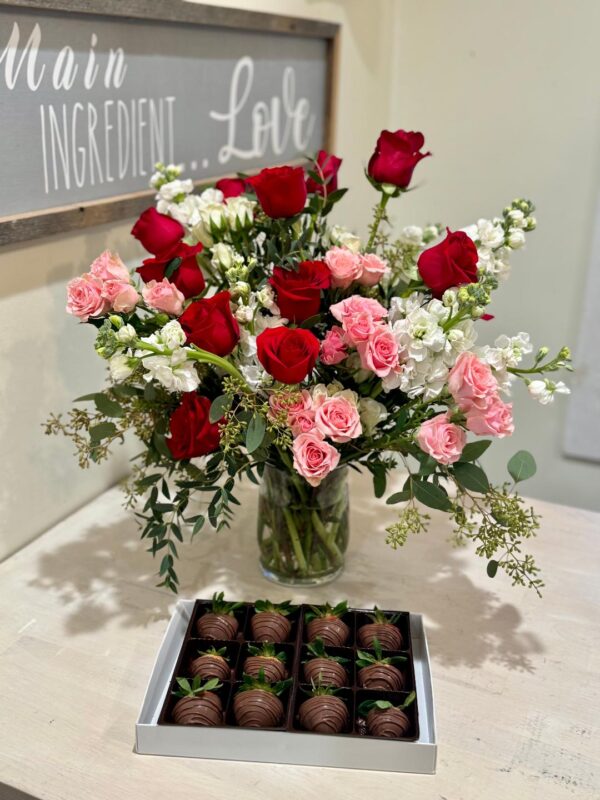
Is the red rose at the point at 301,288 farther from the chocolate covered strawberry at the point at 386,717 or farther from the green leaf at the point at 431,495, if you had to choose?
the chocolate covered strawberry at the point at 386,717

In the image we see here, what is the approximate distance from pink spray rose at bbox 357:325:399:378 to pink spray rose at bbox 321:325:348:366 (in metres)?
0.04

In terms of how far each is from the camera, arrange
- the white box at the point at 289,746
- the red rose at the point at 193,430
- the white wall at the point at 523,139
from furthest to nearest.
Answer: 1. the white wall at the point at 523,139
2. the red rose at the point at 193,430
3. the white box at the point at 289,746

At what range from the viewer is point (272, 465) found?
946mm

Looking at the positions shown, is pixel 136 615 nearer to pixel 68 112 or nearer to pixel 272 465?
pixel 272 465

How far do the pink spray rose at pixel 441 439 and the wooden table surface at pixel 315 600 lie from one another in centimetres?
26

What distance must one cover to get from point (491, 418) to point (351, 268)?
0.21 metres

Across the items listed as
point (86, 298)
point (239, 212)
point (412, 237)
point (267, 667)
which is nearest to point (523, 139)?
point (412, 237)

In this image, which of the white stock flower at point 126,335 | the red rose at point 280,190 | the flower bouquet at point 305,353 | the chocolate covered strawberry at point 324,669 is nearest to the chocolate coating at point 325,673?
the chocolate covered strawberry at point 324,669

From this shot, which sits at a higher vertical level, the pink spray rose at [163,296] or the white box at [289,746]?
the pink spray rose at [163,296]

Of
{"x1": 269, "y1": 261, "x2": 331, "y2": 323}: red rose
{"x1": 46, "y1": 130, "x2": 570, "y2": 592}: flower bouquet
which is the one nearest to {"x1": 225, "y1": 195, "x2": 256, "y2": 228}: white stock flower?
{"x1": 46, "y1": 130, "x2": 570, "y2": 592}: flower bouquet

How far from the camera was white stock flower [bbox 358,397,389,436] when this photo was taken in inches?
34.4

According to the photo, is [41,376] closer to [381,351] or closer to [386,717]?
[381,351]

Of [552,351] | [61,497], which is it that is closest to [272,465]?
[61,497]

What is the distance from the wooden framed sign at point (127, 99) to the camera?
3.14 ft
